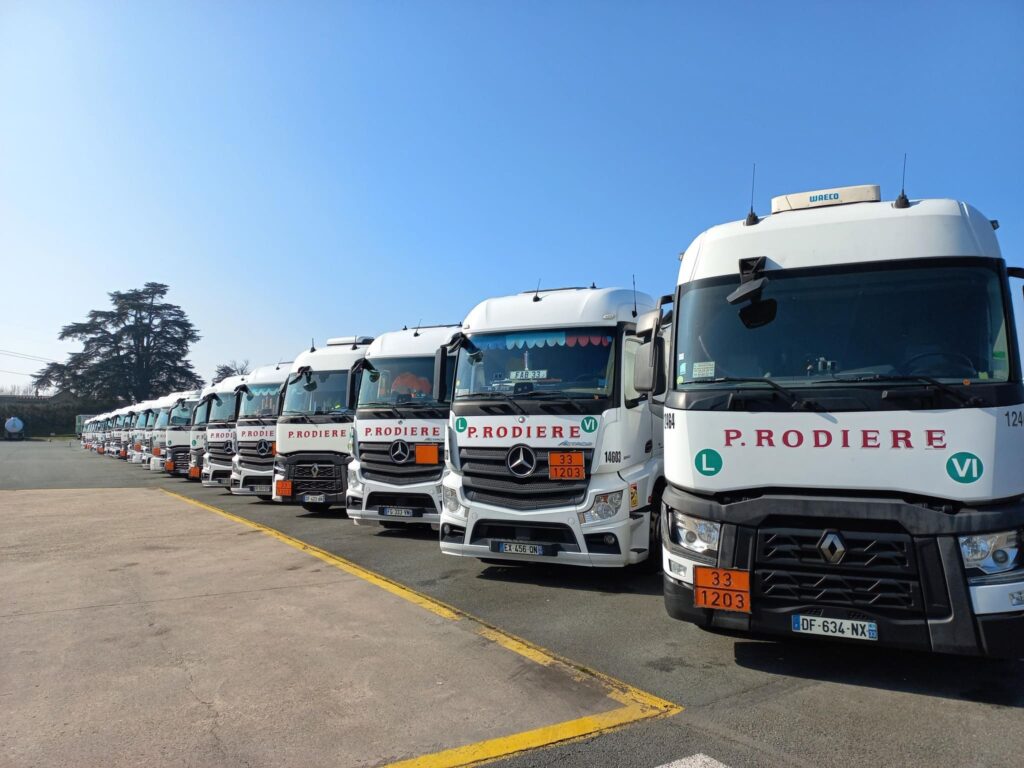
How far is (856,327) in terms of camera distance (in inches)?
179

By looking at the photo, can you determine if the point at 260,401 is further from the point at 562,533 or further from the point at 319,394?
the point at 562,533

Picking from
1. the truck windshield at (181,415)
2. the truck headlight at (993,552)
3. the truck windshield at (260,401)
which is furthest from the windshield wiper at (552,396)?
the truck windshield at (181,415)

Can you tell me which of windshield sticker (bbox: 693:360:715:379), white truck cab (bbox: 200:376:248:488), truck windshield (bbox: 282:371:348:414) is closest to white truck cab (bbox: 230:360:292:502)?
truck windshield (bbox: 282:371:348:414)

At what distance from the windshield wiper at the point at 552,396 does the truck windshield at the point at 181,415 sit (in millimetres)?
20788

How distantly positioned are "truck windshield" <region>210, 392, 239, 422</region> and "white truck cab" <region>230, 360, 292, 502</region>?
8.60 feet

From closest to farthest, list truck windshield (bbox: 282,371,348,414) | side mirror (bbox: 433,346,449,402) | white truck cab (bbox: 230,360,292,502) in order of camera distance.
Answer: side mirror (bbox: 433,346,449,402) < truck windshield (bbox: 282,371,348,414) < white truck cab (bbox: 230,360,292,502)

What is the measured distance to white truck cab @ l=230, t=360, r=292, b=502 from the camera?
14.6 m

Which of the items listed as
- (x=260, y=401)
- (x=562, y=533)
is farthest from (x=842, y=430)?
(x=260, y=401)

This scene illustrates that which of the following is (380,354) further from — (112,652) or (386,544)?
(112,652)

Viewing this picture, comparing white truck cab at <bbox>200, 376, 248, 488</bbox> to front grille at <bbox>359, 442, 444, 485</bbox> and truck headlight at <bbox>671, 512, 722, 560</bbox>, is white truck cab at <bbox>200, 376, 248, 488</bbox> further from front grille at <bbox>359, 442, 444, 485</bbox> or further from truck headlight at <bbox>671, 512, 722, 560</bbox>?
truck headlight at <bbox>671, 512, 722, 560</bbox>

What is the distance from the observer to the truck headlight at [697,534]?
14.9 ft

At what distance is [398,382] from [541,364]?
3.77 m

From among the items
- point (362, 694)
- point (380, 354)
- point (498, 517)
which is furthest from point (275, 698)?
point (380, 354)

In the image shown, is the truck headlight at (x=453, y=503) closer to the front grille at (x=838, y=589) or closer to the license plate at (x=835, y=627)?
the front grille at (x=838, y=589)
